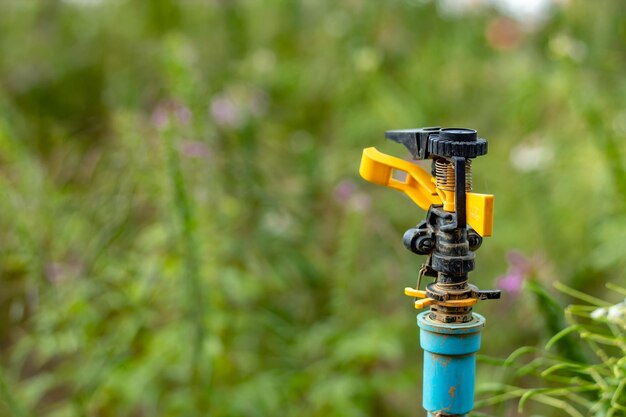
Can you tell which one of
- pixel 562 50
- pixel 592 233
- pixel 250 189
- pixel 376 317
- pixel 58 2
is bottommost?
pixel 376 317

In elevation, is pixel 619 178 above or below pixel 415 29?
below

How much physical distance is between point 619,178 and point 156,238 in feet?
3.29

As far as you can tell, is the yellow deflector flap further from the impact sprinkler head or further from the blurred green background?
the blurred green background

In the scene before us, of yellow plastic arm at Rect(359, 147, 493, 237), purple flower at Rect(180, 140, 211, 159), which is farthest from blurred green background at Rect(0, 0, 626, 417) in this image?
yellow plastic arm at Rect(359, 147, 493, 237)

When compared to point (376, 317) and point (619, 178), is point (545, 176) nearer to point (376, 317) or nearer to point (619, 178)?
point (376, 317)

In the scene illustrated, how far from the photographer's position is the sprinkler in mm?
696

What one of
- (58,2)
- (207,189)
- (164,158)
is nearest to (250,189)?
(207,189)

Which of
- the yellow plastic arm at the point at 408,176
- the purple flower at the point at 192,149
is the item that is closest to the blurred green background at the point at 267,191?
the purple flower at the point at 192,149

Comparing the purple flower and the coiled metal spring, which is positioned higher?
the coiled metal spring

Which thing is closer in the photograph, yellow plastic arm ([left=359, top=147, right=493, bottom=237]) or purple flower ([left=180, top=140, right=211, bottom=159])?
yellow plastic arm ([left=359, top=147, right=493, bottom=237])

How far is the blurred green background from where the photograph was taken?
1.55 metres

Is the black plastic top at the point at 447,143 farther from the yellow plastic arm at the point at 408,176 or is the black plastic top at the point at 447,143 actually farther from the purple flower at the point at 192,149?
the purple flower at the point at 192,149

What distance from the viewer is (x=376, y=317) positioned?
75.6 inches

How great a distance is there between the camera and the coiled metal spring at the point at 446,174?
71 cm
